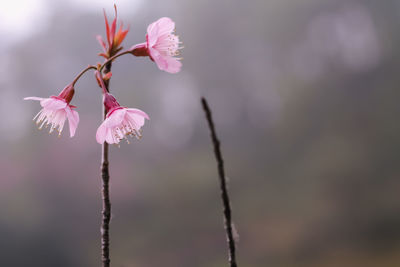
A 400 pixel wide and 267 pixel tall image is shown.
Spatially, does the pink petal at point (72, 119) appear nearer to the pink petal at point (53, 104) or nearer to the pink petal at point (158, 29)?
the pink petal at point (53, 104)

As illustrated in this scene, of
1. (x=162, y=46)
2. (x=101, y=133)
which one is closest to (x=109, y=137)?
(x=101, y=133)

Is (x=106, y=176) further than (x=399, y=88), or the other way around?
(x=399, y=88)

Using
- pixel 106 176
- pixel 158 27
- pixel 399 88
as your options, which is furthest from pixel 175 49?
pixel 399 88

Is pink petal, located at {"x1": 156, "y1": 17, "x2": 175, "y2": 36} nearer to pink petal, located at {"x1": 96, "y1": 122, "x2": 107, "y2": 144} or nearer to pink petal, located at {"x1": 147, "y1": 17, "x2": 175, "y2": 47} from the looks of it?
pink petal, located at {"x1": 147, "y1": 17, "x2": 175, "y2": 47}

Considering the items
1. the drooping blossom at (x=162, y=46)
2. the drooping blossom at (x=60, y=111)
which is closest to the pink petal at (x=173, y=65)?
the drooping blossom at (x=162, y=46)

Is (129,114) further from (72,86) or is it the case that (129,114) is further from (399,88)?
(399,88)

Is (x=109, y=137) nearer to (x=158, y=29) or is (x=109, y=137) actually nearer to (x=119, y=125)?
(x=119, y=125)

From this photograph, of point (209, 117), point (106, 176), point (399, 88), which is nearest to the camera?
point (209, 117)
